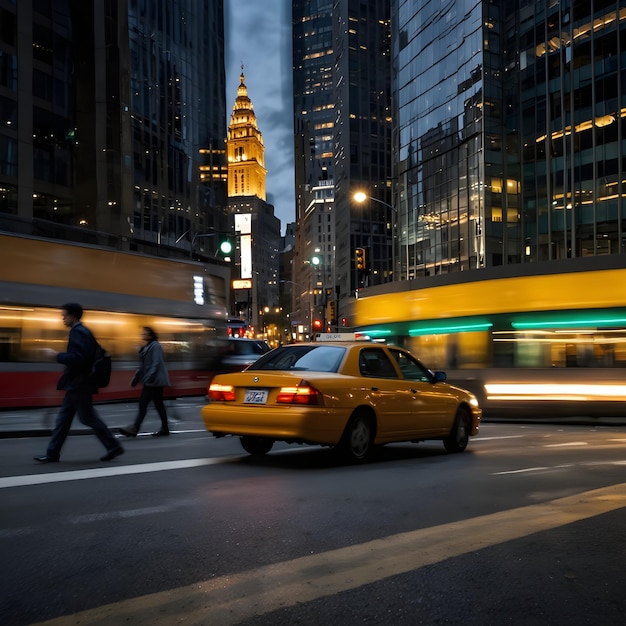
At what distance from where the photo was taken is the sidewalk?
13273 millimetres

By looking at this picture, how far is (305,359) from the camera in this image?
31.6 ft

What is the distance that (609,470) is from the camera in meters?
8.91

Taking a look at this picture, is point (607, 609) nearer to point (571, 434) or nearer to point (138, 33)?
point (571, 434)

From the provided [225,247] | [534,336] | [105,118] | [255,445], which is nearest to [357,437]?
[255,445]

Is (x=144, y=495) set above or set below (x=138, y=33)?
below

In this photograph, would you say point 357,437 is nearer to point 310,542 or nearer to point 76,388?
point 76,388

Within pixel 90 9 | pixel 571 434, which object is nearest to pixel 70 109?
pixel 90 9

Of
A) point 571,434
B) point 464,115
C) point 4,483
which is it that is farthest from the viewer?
point 464,115

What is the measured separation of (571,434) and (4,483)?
10513mm

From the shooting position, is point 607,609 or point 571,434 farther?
point 571,434

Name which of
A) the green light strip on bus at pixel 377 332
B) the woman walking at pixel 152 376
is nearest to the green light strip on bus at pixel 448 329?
the green light strip on bus at pixel 377 332

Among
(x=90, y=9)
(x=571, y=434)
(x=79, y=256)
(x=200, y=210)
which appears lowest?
(x=571, y=434)

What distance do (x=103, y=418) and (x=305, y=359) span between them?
8.71 m

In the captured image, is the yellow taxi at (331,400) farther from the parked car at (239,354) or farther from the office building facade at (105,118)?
the office building facade at (105,118)
